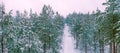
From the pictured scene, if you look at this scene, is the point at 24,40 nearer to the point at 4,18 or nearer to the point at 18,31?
the point at 18,31

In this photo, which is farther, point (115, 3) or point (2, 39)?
point (2, 39)

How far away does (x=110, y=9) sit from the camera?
108 feet

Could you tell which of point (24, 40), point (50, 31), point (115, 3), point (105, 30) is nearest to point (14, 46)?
point (24, 40)

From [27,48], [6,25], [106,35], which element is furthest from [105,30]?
[27,48]

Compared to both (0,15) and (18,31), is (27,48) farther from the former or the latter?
(0,15)

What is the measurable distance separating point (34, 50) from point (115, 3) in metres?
21.5

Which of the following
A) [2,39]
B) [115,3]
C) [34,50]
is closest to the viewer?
[115,3]

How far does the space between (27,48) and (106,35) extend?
57.3 feet

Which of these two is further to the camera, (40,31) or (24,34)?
(40,31)

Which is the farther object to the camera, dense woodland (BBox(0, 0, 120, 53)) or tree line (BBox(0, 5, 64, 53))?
tree line (BBox(0, 5, 64, 53))

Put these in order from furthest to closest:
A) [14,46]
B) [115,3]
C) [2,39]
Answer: [14,46] < [2,39] < [115,3]

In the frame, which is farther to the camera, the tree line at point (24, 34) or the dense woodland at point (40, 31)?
the tree line at point (24, 34)

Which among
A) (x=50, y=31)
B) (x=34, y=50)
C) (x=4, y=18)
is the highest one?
(x=4, y=18)

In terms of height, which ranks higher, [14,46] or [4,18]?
[4,18]
